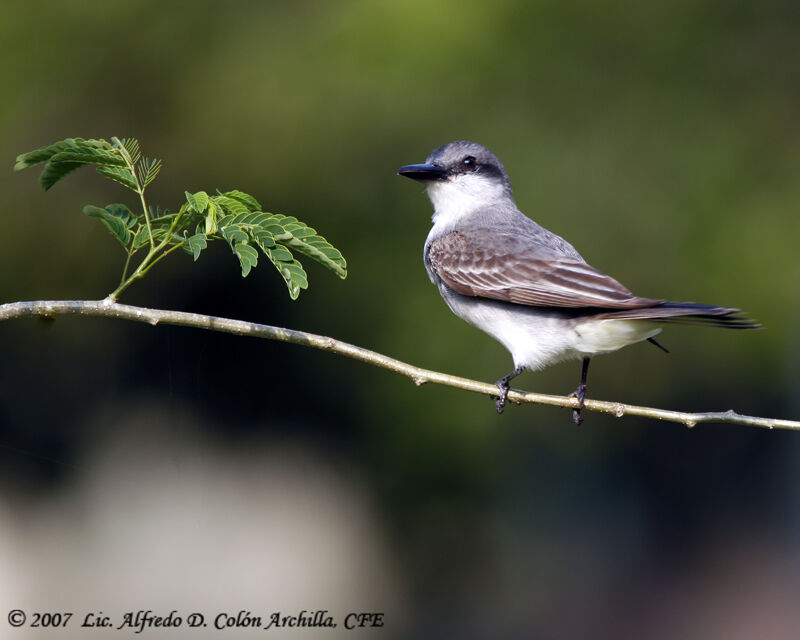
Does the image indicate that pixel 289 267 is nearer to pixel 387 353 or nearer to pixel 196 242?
pixel 196 242

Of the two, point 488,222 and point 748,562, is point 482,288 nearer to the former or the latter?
Result: point 488,222

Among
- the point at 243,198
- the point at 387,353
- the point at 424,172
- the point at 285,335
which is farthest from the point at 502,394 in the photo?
the point at 387,353

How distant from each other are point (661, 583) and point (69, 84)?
31.5 ft

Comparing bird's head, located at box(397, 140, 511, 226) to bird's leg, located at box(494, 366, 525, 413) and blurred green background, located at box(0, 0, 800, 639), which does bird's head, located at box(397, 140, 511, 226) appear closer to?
bird's leg, located at box(494, 366, 525, 413)

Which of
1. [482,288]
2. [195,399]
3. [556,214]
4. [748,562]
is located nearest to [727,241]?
[556,214]

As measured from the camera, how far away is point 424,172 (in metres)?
5.59

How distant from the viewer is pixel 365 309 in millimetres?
11328

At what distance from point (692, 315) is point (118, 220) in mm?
2246

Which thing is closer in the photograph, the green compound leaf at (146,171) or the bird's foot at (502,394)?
the green compound leaf at (146,171)

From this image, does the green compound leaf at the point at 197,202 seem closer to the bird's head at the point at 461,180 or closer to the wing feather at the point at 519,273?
the wing feather at the point at 519,273

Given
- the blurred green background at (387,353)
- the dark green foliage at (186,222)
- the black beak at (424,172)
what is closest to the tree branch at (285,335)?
the dark green foliage at (186,222)

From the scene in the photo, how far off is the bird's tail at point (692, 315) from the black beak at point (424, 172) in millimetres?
1659

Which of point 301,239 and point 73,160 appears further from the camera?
point 301,239

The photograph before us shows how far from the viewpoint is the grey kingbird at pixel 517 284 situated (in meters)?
4.37
